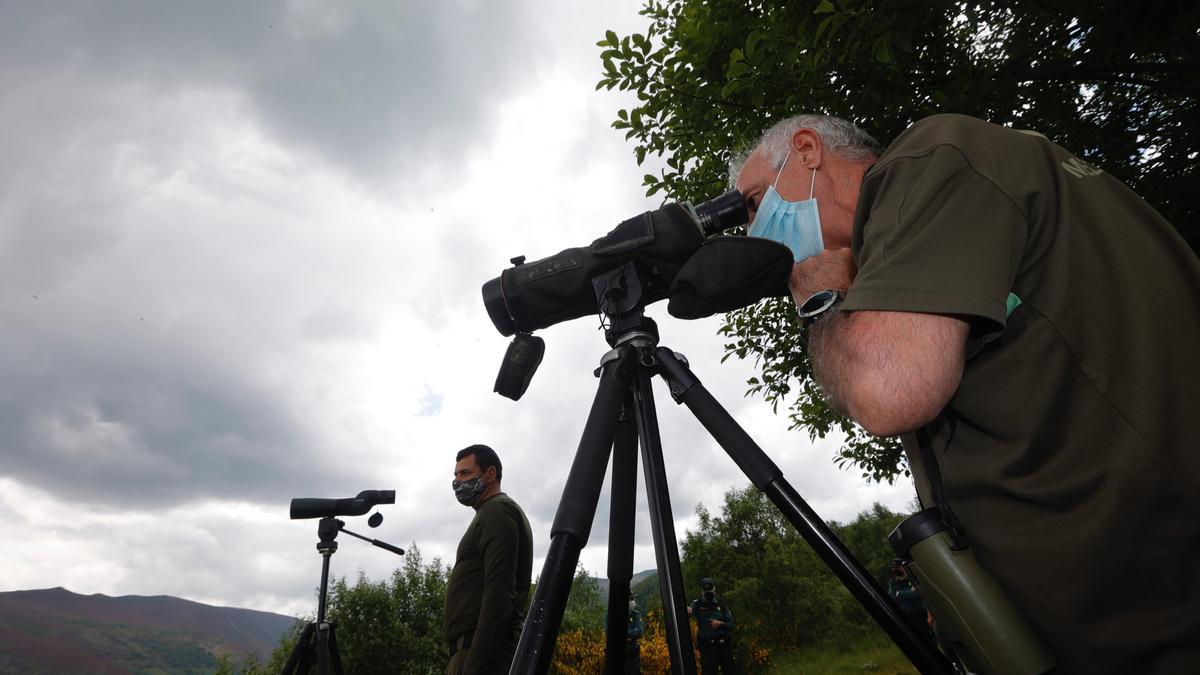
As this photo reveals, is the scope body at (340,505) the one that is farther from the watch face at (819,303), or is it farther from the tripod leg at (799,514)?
the watch face at (819,303)

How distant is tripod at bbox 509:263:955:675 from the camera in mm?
1291

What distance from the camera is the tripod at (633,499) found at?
1.29 metres

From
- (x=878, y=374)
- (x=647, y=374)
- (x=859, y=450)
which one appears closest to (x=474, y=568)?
(x=647, y=374)

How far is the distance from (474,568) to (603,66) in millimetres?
4595

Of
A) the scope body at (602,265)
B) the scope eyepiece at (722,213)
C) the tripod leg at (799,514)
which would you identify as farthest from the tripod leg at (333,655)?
the scope eyepiece at (722,213)

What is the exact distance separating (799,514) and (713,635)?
11.7 metres

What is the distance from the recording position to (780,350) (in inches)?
273

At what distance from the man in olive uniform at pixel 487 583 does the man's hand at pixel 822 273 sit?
3.35 metres

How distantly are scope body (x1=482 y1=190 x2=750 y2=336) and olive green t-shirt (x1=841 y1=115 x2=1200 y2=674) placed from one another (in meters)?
0.79

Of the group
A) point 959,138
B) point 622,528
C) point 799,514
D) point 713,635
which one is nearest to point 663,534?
point 622,528

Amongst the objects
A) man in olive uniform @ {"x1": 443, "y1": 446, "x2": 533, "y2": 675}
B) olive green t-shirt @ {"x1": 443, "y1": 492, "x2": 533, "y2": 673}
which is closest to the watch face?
man in olive uniform @ {"x1": 443, "y1": 446, "x2": 533, "y2": 675}

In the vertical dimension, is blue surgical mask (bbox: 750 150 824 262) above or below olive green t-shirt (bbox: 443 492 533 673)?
above

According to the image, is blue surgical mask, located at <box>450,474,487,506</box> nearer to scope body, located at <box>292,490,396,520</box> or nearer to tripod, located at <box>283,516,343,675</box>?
scope body, located at <box>292,490,396,520</box>

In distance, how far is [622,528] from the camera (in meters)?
1.74
